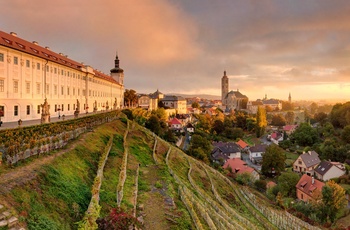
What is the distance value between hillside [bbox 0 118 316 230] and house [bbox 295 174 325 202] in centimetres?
1704

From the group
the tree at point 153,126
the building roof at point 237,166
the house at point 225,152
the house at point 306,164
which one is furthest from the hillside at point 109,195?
the house at point 225,152

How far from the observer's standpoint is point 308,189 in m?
42.0

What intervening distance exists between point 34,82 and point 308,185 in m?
43.1

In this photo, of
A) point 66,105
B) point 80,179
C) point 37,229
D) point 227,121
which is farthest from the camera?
point 227,121

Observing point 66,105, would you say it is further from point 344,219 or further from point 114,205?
point 344,219

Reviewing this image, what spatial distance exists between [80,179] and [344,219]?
35.1 m

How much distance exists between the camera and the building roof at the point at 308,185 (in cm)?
4125

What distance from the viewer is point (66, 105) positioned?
46500 millimetres

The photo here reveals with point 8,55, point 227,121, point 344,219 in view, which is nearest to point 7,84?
point 8,55

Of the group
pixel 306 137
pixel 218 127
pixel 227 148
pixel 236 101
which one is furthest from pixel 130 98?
pixel 236 101

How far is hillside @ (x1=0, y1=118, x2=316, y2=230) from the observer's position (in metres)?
10.2

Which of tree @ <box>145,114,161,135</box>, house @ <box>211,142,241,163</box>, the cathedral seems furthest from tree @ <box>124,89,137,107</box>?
the cathedral

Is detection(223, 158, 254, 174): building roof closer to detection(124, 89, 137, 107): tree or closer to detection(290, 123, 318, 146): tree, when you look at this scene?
detection(290, 123, 318, 146): tree

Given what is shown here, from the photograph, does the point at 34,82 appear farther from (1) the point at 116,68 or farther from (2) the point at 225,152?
(1) the point at 116,68
